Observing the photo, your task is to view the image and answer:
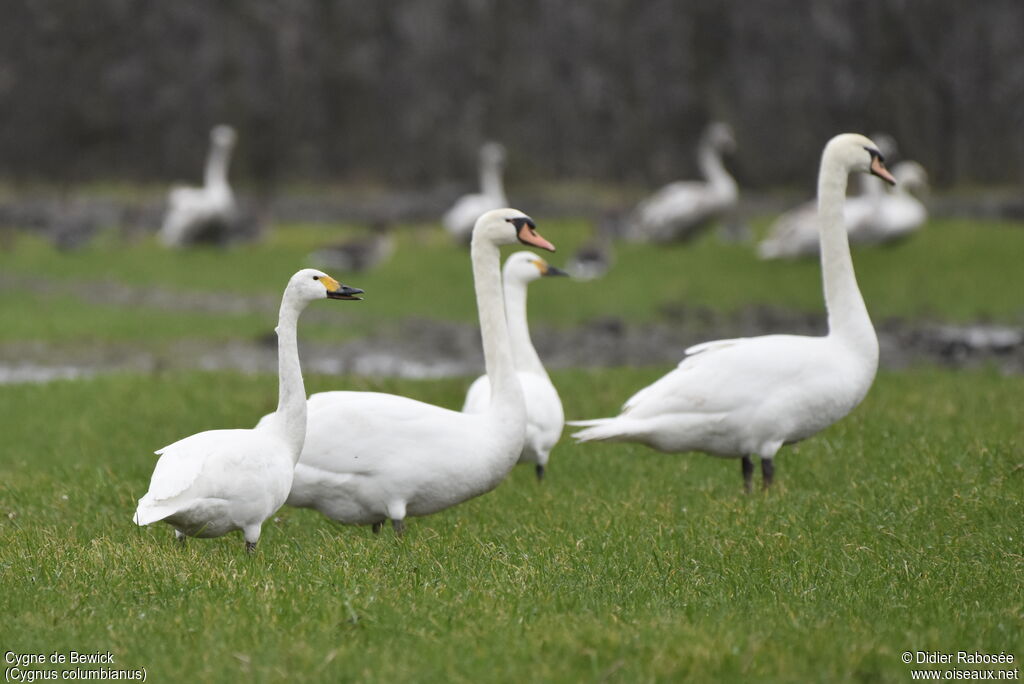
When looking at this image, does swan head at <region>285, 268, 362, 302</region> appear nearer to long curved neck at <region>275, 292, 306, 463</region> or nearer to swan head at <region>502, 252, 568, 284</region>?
long curved neck at <region>275, 292, 306, 463</region>

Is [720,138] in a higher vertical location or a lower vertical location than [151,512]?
higher

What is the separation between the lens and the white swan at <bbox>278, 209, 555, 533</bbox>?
7484mm

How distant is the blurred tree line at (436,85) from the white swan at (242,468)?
92.2 feet

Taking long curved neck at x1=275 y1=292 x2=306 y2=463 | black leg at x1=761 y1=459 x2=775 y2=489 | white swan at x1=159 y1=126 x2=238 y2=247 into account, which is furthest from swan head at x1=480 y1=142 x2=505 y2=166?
long curved neck at x1=275 y1=292 x2=306 y2=463

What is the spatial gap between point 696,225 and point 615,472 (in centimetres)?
1897

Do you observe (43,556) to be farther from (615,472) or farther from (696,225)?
(696,225)

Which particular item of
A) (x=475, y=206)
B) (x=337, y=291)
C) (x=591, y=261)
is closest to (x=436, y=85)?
(x=475, y=206)

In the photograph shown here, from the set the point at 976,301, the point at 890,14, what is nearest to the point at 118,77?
the point at 890,14

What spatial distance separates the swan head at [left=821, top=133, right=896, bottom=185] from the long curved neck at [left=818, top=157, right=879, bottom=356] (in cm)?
4

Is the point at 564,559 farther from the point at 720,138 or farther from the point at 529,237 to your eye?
the point at 720,138

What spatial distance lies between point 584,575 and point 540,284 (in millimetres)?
17324

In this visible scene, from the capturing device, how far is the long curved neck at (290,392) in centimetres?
720

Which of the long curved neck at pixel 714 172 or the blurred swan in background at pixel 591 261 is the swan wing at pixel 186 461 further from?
the long curved neck at pixel 714 172

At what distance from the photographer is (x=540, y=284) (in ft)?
77.7
